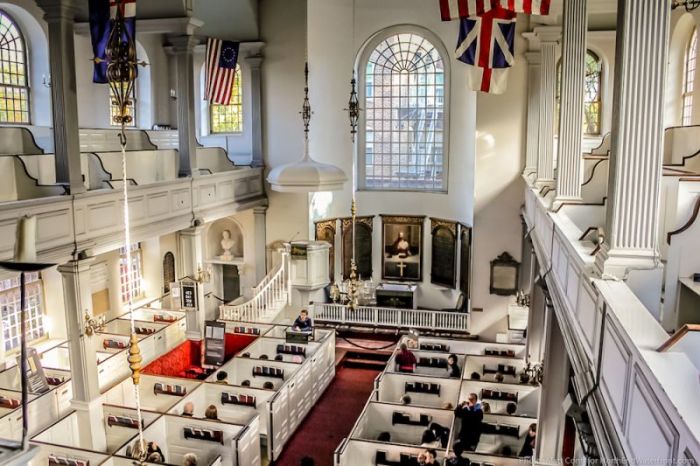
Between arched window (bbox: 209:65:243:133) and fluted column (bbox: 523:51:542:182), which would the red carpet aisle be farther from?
arched window (bbox: 209:65:243:133)

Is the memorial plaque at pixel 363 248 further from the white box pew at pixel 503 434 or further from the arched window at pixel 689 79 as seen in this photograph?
the arched window at pixel 689 79

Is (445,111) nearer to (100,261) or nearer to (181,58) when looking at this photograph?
(181,58)

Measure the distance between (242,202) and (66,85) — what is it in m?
8.87

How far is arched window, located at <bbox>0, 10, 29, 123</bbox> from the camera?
1823 cm

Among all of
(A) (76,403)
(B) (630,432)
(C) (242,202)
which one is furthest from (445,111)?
(B) (630,432)

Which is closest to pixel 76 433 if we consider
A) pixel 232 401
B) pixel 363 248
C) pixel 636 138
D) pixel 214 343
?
pixel 232 401

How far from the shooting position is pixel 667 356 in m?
4.07

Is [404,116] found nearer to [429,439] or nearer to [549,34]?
[549,34]

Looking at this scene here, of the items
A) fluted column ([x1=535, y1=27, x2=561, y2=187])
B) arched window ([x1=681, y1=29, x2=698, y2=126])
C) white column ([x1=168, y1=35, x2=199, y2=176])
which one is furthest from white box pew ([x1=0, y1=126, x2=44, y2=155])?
arched window ([x1=681, y1=29, x2=698, y2=126])

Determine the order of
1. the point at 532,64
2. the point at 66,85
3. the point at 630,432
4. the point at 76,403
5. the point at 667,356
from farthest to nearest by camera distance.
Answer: the point at 532,64
the point at 76,403
the point at 66,85
the point at 630,432
the point at 667,356

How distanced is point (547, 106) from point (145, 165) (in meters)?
10.5

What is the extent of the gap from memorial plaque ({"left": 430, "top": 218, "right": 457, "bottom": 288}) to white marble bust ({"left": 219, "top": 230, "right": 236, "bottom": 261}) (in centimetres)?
766

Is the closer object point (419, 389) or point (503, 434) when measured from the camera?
point (503, 434)

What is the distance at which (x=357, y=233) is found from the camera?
23969mm
